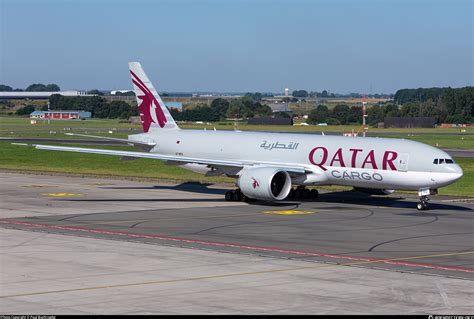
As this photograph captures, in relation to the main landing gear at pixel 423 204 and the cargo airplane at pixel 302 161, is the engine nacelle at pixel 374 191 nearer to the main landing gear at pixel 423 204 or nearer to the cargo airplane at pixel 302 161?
the cargo airplane at pixel 302 161

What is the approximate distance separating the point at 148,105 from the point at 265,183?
48.6 ft

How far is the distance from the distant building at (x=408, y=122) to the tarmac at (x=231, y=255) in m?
139

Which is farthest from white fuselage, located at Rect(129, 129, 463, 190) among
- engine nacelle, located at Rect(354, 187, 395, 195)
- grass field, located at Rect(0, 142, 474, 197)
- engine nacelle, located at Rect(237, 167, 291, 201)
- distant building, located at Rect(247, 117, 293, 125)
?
distant building, located at Rect(247, 117, 293, 125)

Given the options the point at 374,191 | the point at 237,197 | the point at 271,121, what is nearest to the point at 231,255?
the point at 237,197

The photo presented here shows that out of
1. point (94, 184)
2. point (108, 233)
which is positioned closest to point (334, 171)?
point (108, 233)

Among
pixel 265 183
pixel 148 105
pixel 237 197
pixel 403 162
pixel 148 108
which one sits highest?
pixel 148 105

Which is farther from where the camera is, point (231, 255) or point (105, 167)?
point (105, 167)

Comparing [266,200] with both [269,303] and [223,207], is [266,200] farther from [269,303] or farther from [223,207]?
[269,303]

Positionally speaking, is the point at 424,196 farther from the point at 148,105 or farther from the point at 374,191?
the point at 148,105

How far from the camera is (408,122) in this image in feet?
628

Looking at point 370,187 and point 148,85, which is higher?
point 148,85

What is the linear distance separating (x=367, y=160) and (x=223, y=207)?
26.8 ft

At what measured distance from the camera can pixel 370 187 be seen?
159 feet

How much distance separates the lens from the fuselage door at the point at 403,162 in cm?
4631
